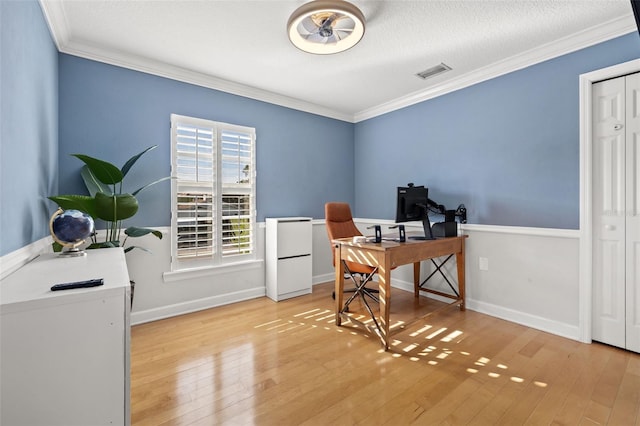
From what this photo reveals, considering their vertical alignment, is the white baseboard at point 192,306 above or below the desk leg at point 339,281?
below

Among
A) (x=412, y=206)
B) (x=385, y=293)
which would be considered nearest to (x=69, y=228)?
(x=385, y=293)

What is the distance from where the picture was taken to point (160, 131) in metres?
3.04

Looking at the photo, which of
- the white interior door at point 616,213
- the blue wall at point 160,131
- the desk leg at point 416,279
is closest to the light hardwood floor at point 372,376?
the white interior door at point 616,213

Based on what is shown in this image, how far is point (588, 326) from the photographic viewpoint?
8.08 ft

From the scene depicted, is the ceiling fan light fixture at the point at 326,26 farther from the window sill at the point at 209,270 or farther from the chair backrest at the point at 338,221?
the window sill at the point at 209,270

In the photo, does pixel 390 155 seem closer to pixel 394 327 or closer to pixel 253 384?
pixel 394 327

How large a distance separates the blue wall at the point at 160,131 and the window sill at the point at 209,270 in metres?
0.57

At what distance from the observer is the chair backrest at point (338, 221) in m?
3.43

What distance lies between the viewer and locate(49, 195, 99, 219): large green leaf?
2.01 m

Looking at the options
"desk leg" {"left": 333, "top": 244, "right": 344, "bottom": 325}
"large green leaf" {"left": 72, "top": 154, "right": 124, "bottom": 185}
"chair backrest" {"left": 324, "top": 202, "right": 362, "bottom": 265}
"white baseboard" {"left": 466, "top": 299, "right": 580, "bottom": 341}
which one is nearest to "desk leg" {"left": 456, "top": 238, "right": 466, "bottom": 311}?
"white baseboard" {"left": 466, "top": 299, "right": 580, "bottom": 341}

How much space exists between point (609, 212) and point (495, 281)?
1.13 metres

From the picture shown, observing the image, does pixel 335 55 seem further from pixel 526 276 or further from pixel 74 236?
pixel 526 276

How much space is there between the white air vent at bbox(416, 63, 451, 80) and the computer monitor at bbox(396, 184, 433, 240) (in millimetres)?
1336

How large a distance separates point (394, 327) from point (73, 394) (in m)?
2.45
